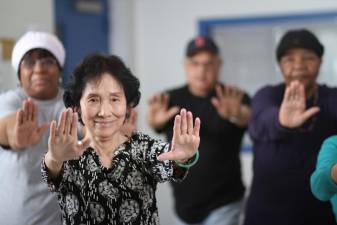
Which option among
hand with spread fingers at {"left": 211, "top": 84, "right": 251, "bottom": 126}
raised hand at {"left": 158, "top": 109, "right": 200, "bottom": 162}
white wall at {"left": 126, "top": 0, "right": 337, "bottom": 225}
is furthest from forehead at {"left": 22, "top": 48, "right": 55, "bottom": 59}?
white wall at {"left": 126, "top": 0, "right": 337, "bottom": 225}

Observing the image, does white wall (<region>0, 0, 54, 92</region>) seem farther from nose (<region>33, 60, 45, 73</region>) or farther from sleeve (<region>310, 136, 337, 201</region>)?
sleeve (<region>310, 136, 337, 201</region>)

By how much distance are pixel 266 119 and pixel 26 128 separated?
80 cm

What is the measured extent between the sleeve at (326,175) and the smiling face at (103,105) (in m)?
0.56

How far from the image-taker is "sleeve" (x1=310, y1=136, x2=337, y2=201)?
1281 millimetres

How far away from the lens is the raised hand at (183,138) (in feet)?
3.32

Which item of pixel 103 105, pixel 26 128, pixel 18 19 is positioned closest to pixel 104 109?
pixel 103 105

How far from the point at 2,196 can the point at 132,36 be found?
2129 mm

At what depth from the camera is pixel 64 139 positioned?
3.14 ft

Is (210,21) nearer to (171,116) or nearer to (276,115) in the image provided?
(171,116)

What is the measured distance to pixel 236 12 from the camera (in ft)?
10.5

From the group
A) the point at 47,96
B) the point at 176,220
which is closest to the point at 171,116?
the point at 176,220

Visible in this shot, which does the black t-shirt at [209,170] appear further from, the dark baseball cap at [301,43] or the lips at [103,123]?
the lips at [103,123]

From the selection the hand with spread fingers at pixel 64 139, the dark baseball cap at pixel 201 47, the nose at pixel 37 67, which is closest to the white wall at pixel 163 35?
the dark baseball cap at pixel 201 47

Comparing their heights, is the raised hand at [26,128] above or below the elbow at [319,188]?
above
